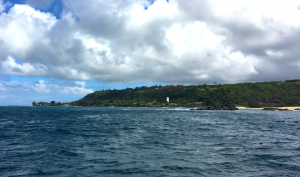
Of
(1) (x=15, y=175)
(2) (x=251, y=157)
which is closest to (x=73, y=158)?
(1) (x=15, y=175)

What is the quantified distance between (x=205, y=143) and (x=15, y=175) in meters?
18.9

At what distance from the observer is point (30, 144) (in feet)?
85.7

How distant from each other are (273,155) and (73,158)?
17.6 meters

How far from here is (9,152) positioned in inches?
863

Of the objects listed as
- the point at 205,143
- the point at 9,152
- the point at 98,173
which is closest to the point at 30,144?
the point at 9,152

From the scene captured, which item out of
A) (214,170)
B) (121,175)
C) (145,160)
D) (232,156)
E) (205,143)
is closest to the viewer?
(121,175)

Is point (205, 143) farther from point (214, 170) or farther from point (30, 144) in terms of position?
point (30, 144)

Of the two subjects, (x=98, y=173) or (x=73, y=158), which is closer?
(x=98, y=173)

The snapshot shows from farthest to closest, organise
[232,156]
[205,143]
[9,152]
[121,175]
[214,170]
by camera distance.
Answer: [205,143], [9,152], [232,156], [214,170], [121,175]

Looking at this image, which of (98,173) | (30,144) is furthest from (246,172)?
(30,144)

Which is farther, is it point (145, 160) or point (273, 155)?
point (273, 155)

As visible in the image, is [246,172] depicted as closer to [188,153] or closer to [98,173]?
[188,153]

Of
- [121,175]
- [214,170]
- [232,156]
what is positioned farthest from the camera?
[232,156]

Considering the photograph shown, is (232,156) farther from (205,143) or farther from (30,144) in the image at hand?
(30,144)
